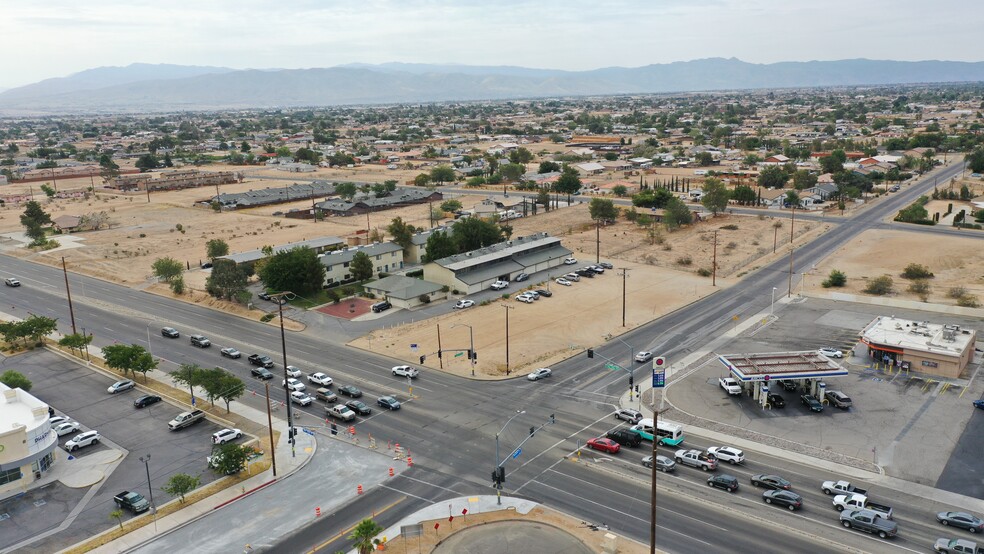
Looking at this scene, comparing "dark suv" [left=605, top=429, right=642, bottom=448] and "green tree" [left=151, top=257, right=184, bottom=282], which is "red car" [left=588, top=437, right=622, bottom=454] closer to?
"dark suv" [left=605, top=429, right=642, bottom=448]

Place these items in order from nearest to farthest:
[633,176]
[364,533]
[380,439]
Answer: [364,533] < [380,439] < [633,176]

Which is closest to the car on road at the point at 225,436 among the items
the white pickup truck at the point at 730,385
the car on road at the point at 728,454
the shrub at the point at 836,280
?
the car on road at the point at 728,454

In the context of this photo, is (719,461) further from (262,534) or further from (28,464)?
(28,464)

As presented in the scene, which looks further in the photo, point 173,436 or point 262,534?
point 173,436

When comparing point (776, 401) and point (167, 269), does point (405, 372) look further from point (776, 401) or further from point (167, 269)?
point (167, 269)

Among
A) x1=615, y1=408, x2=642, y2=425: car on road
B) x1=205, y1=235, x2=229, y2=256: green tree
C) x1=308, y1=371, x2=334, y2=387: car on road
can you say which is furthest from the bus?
x1=205, y1=235, x2=229, y2=256: green tree

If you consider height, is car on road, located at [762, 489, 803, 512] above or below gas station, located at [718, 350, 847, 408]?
below

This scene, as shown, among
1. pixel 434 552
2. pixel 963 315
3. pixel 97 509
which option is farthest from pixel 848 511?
pixel 963 315
